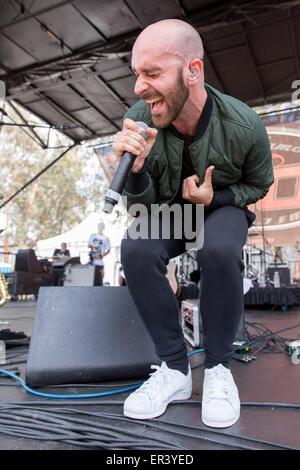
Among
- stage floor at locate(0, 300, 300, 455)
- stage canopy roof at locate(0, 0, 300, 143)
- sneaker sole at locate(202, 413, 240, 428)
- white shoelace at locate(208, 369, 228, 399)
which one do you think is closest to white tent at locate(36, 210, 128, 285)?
stage canopy roof at locate(0, 0, 300, 143)

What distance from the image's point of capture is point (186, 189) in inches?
39.9

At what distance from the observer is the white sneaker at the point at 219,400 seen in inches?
31.2

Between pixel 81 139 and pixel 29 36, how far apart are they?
7.41 feet

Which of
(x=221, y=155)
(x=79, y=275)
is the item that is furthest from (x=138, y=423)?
(x=79, y=275)

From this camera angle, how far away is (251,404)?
36.2 inches

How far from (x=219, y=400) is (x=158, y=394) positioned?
169 millimetres

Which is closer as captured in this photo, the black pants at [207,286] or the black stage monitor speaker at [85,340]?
the black pants at [207,286]

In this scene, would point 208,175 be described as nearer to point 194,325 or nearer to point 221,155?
point 221,155

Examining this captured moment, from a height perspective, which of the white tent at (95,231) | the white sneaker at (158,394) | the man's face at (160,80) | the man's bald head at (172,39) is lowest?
the white sneaker at (158,394)

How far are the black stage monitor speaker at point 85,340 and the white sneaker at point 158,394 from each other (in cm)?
19

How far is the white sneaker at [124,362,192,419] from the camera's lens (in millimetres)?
854

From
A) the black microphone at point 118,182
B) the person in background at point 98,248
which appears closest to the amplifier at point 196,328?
the black microphone at point 118,182

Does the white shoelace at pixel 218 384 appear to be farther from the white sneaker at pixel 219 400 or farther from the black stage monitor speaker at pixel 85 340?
the black stage monitor speaker at pixel 85 340
